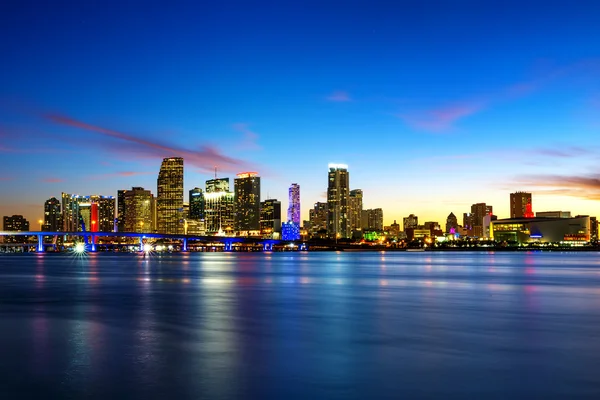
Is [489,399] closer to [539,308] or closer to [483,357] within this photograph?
[483,357]

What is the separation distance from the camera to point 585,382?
639 inches

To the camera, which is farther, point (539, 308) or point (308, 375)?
point (539, 308)

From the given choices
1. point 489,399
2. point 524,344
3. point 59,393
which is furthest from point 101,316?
point 489,399

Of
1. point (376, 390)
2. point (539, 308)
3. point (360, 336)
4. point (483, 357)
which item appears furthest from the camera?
point (539, 308)

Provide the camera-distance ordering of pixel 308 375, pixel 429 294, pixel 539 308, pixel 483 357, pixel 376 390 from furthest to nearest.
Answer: pixel 429 294 → pixel 539 308 → pixel 483 357 → pixel 308 375 → pixel 376 390

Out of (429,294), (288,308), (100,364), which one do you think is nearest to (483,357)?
(100,364)

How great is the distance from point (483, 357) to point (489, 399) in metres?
5.72

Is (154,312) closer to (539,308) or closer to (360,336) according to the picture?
(360,336)

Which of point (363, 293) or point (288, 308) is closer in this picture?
point (288, 308)

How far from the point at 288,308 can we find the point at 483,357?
59.3 feet

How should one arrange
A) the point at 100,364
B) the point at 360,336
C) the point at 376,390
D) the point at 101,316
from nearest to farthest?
1. the point at 376,390
2. the point at 100,364
3. the point at 360,336
4. the point at 101,316

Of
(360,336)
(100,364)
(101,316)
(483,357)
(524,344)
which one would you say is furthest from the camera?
(101,316)

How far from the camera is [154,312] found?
3425 centimetres

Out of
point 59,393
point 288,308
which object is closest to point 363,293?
point 288,308
